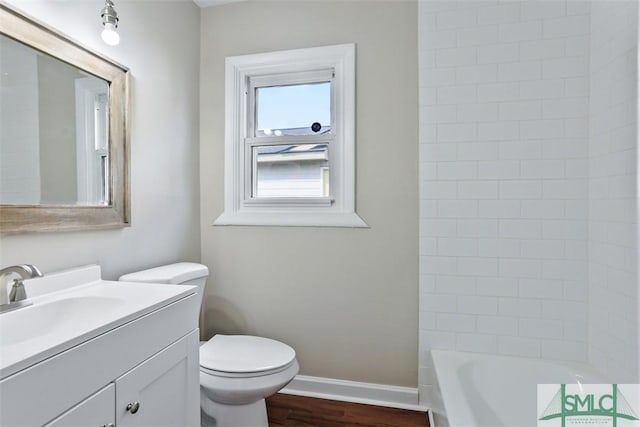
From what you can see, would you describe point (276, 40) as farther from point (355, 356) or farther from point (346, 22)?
point (355, 356)

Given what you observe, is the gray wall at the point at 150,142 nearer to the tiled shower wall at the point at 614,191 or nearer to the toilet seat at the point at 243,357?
the toilet seat at the point at 243,357

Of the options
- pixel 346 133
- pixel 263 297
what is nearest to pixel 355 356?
pixel 263 297

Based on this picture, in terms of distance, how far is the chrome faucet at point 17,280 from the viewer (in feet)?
3.12

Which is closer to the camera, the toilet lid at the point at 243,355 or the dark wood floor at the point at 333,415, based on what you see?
the toilet lid at the point at 243,355

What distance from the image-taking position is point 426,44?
5.75ft

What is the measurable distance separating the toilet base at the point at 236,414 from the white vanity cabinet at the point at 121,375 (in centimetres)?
33

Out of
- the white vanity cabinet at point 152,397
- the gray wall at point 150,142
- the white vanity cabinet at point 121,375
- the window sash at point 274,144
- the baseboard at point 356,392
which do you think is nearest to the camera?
the white vanity cabinet at point 121,375

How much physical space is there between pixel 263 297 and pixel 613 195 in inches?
72.2

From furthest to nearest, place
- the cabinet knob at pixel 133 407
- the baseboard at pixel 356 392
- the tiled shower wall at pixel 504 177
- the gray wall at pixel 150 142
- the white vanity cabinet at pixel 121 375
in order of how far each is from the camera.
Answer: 1. the baseboard at pixel 356 392
2. the tiled shower wall at pixel 504 177
3. the gray wall at pixel 150 142
4. the cabinet knob at pixel 133 407
5. the white vanity cabinet at pixel 121 375

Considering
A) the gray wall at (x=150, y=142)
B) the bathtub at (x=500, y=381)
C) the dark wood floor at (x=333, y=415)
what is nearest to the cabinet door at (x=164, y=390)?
the gray wall at (x=150, y=142)

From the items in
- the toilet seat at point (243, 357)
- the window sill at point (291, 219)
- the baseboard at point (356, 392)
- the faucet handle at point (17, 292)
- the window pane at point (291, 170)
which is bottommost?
the baseboard at point (356, 392)

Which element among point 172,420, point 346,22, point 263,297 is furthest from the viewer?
point 263,297

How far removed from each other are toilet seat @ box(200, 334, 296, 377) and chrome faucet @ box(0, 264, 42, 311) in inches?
29.0

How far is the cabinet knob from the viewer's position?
883 millimetres
